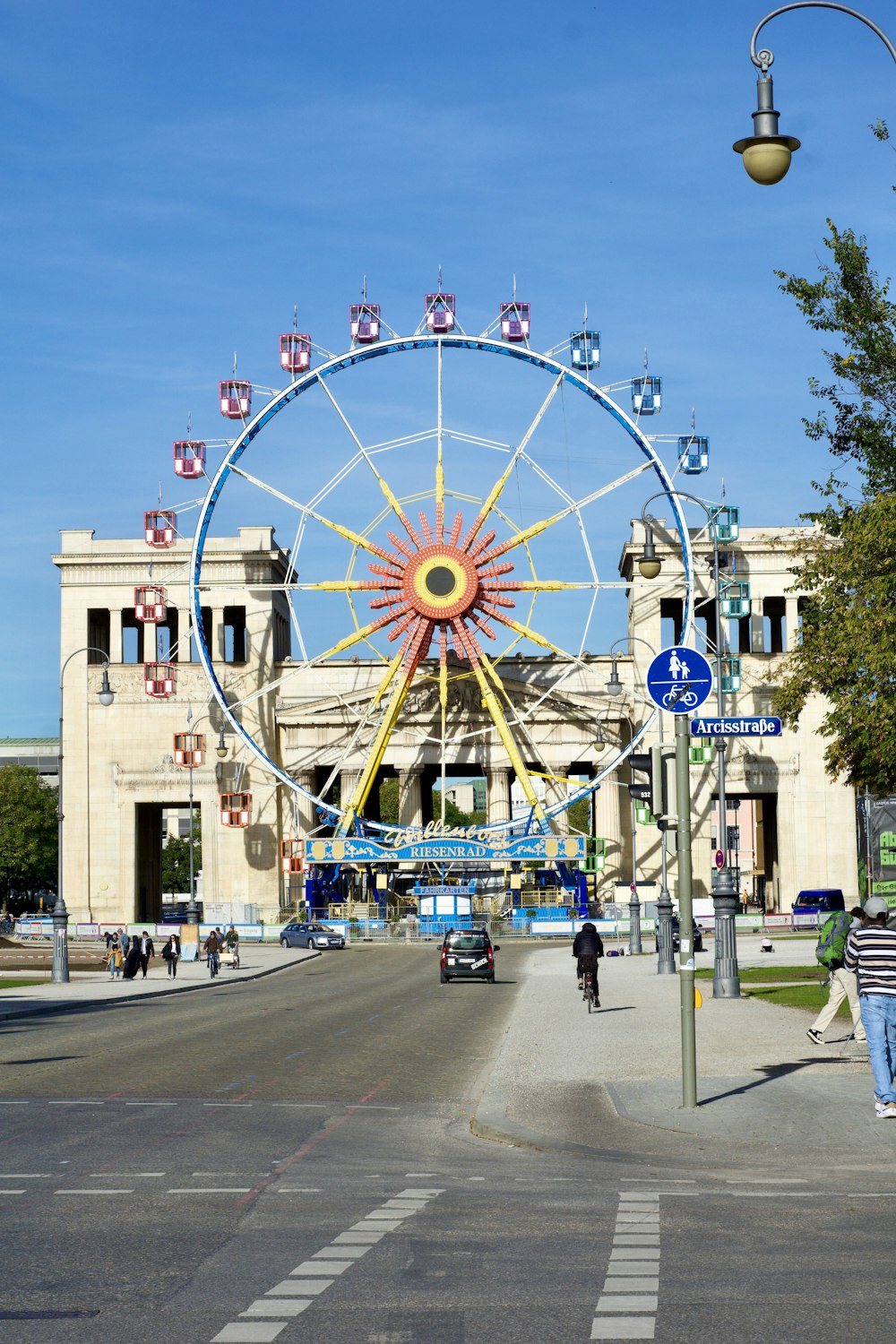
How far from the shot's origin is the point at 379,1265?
9.25m

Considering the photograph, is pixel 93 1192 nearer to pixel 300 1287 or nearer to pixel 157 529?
pixel 300 1287

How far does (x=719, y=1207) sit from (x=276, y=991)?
35.0 meters

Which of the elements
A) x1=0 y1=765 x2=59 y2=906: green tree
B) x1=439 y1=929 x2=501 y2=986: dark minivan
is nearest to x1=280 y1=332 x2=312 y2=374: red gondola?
x1=439 y1=929 x2=501 y2=986: dark minivan

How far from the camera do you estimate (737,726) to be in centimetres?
1866

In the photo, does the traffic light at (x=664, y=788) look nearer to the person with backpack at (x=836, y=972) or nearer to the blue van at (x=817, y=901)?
the person with backpack at (x=836, y=972)

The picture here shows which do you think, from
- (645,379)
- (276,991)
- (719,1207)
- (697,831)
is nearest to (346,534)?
(645,379)

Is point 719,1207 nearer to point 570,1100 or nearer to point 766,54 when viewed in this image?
point 570,1100

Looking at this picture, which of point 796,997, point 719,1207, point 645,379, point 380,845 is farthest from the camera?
point 380,845

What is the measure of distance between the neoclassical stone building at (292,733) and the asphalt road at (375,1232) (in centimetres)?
8229

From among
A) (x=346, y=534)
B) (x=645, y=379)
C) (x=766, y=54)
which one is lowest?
(x=766, y=54)

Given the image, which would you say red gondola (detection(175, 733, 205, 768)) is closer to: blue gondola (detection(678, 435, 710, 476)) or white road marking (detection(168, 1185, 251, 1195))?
blue gondola (detection(678, 435, 710, 476))

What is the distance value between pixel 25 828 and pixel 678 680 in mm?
117429

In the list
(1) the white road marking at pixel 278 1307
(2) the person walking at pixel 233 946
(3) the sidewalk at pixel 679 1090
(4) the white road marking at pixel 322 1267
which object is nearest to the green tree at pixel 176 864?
(2) the person walking at pixel 233 946

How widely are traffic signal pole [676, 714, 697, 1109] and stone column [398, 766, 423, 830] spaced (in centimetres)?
8484
